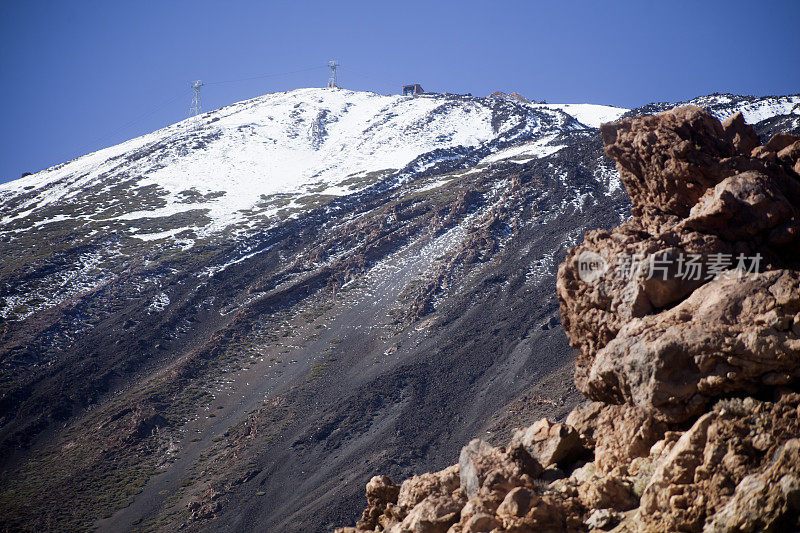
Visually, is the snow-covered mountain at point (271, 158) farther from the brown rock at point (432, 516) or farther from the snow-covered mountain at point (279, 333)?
the brown rock at point (432, 516)

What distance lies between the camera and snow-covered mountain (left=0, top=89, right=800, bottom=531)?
42.8 metres

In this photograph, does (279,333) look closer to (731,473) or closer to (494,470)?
(494,470)

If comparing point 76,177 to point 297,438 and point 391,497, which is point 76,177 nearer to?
point 297,438

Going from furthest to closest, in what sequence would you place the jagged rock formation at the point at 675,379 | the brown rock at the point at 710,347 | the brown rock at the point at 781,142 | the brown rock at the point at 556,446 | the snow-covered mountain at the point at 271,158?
the snow-covered mountain at the point at 271,158, the brown rock at the point at 781,142, the brown rock at the point at 556,446, the brown rock at the point at 710,347, the jagged rock formation at the point at 675,379

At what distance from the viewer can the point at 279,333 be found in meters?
63.1

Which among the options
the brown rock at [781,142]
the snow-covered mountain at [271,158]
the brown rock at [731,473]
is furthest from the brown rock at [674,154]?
the snow-covered mountain at [271,158]

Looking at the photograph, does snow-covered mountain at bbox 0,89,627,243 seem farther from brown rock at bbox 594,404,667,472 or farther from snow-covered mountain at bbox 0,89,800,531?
brown rock at bbox 594,404,667,472

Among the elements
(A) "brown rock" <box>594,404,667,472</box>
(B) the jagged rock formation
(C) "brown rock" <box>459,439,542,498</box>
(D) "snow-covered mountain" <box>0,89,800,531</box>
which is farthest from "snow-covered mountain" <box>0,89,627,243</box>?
(A) "brown rock" <box>594,404,667,472</box>

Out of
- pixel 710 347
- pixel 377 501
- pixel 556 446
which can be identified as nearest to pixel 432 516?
pixel 556 446

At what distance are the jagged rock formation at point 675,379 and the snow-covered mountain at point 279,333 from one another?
25411mm

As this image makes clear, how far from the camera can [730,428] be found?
9266 mm

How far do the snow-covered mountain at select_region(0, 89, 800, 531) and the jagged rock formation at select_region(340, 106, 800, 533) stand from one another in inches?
1000

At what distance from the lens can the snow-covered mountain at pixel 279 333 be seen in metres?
42.8

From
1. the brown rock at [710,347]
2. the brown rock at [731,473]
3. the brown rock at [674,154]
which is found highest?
the brown rock at [674,154]
